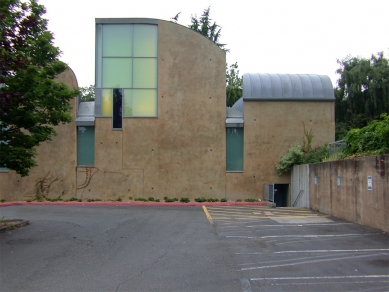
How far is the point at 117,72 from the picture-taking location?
25328 mm

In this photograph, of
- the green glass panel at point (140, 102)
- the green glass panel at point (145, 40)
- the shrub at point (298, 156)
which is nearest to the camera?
the shrub at point (298, 156)

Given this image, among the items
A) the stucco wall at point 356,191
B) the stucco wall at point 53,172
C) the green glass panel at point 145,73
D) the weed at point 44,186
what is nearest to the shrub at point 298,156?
the stucco wall at point 356,191

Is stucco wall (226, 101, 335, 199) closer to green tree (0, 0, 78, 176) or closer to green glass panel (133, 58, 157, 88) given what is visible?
green glass panel (133, 58, 157, 88)

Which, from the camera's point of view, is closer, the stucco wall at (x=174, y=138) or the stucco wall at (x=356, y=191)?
the stucco wall at (x=356, y=191)

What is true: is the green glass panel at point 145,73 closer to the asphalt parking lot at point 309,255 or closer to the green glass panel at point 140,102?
the green glass panel at point 140,102

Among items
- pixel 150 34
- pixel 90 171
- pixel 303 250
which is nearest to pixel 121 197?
pixel 90 171

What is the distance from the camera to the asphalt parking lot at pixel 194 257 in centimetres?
661

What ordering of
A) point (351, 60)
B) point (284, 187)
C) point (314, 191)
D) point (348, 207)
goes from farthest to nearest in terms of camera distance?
point (351, 60)
point (284, 187)
point (314, 191)
point (348, 207)

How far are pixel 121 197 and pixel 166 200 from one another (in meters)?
2.90

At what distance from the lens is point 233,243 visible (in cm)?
1034

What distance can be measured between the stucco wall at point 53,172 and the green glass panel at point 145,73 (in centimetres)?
403

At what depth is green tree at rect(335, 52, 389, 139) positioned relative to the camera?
38188 millimetres

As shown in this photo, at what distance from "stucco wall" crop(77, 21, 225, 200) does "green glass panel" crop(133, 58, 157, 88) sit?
481 millimetres

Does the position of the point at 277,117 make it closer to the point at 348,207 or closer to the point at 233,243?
the point at 348,207
